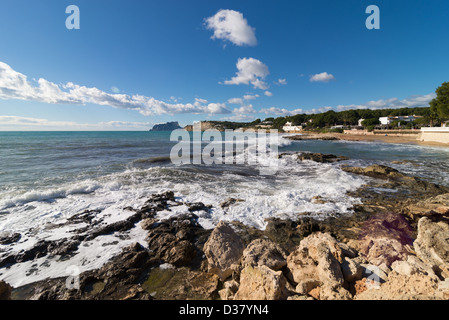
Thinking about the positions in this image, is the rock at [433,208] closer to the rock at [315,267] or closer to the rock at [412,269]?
the rock at [412,269]

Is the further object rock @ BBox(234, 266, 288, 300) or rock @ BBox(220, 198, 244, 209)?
rock @ BBox(220, 198, 244, 209)

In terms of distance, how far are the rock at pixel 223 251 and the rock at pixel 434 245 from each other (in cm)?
405

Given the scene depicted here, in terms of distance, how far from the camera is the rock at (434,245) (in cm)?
380

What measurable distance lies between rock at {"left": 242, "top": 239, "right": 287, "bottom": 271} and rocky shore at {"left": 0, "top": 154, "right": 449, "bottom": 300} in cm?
2

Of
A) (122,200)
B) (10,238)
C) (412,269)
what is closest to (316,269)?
(412,269)

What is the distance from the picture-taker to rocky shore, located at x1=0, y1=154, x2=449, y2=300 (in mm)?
3043

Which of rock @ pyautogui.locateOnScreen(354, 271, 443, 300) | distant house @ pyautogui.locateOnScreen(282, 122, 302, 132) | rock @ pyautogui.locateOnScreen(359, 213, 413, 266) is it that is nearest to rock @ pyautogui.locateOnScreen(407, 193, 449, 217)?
rock @ pyautogui.locateOnScreen(359, 213, 413, 266)

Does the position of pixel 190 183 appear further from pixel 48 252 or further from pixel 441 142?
pixel 441 142

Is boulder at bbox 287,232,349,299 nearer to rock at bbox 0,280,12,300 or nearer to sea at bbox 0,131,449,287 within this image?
sea at bbox 0,131,449,287

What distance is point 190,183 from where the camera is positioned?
11438 millimetres

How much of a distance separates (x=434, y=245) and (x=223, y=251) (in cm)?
472

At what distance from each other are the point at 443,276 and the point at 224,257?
414 centimetres

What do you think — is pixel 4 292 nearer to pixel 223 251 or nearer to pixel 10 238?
pixel 10 238
